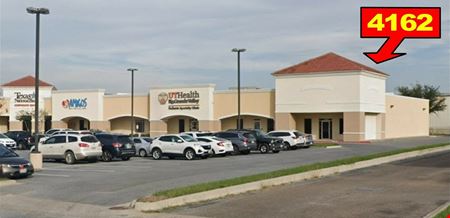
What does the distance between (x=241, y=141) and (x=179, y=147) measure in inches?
203

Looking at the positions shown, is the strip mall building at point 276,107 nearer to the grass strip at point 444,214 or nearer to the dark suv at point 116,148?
the dark suv at point 116,148

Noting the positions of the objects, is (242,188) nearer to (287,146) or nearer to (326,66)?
(287,146)

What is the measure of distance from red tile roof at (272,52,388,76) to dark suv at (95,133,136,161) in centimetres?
2815

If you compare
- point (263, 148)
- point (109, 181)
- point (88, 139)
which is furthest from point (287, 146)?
point (109, 181)

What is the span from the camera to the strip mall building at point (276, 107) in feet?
177

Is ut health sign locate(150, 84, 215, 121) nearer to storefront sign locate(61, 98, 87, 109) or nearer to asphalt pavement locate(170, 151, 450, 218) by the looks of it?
storefront sign locate(61, 98, 87, 109)

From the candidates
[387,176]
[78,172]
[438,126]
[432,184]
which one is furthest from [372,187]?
[438,126]

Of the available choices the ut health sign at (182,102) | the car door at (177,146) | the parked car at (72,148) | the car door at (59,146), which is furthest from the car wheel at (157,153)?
the ut health sign at (182,102)

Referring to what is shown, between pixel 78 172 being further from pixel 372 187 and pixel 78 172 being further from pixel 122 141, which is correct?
pixel 372 187

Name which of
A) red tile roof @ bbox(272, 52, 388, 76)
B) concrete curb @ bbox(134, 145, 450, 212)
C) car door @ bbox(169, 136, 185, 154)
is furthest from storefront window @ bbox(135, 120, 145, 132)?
concrete curb @ bbox(134, 145, 450, 212)

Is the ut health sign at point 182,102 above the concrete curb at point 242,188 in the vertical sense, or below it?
above

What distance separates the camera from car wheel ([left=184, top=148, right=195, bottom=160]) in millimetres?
30984

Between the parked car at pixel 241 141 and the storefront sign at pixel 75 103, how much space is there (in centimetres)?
3642

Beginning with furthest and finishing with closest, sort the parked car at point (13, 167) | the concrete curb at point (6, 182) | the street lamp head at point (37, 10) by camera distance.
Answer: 1. the street lamp head at point (37, 10)
2. the parked car at point (13, 167)
3. the concrete curb at point (6, 182)
